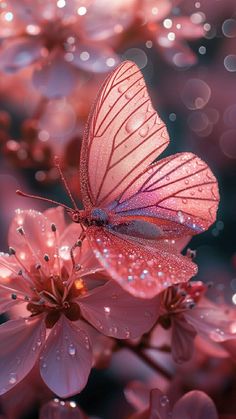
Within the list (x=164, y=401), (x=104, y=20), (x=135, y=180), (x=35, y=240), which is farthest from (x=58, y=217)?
(x=104, y=20)

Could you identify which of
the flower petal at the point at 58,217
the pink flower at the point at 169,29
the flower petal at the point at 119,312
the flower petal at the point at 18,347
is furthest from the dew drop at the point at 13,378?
the pink flower at the point at 169,29

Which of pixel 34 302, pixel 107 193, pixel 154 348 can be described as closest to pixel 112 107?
pixel 107 193

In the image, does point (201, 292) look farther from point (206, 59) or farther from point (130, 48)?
point (206, 59)

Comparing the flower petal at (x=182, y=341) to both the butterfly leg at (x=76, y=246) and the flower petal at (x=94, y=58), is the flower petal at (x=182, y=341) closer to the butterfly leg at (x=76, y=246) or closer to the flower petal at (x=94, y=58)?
the butterfly leg at (x=76, y=246)

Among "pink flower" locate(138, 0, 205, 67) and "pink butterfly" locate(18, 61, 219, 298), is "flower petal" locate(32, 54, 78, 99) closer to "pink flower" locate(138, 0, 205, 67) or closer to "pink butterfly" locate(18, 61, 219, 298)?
"pink flower" locate(138, 0, 205, 67)

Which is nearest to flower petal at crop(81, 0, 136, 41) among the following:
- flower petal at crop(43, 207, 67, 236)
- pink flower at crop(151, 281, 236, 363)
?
flower petal at crop(43, 207, 67, 236)

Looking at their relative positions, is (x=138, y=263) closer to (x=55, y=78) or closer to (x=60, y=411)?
(x=60, y=411)
